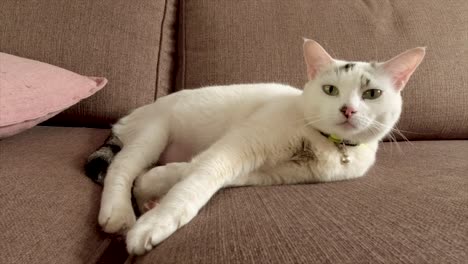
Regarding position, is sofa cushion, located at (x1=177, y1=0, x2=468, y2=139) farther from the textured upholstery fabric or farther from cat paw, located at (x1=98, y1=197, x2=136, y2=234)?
cat paw, located at (x1=98, y1=197, x2=136, y2=234)

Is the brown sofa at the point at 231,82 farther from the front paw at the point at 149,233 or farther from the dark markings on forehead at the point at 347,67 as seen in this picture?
the dark markings on forehead at the point at 347,67

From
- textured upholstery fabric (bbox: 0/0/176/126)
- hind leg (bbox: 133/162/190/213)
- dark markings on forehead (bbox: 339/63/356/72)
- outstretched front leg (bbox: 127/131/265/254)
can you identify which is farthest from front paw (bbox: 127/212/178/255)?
textured upholstery fabric (bbox: 0/0/176/126)

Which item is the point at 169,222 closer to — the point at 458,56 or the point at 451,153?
the point at 451,153

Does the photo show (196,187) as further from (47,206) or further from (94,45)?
(94,45)

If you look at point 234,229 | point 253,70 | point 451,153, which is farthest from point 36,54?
point 451,153

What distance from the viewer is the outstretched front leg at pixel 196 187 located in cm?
74

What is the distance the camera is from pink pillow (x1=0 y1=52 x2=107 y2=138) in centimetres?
107

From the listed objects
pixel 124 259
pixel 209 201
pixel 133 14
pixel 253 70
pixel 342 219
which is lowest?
pixel 124 259

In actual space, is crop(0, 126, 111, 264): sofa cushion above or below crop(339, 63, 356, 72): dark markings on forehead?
below

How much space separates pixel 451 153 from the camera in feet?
4.46

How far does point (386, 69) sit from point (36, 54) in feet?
4.38

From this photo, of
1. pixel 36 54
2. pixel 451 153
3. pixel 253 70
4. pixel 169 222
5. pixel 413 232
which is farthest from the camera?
pixel 253 70

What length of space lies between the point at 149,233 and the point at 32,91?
2.31 ft

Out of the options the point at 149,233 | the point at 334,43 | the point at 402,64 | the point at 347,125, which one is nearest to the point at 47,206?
the point at 149,233
